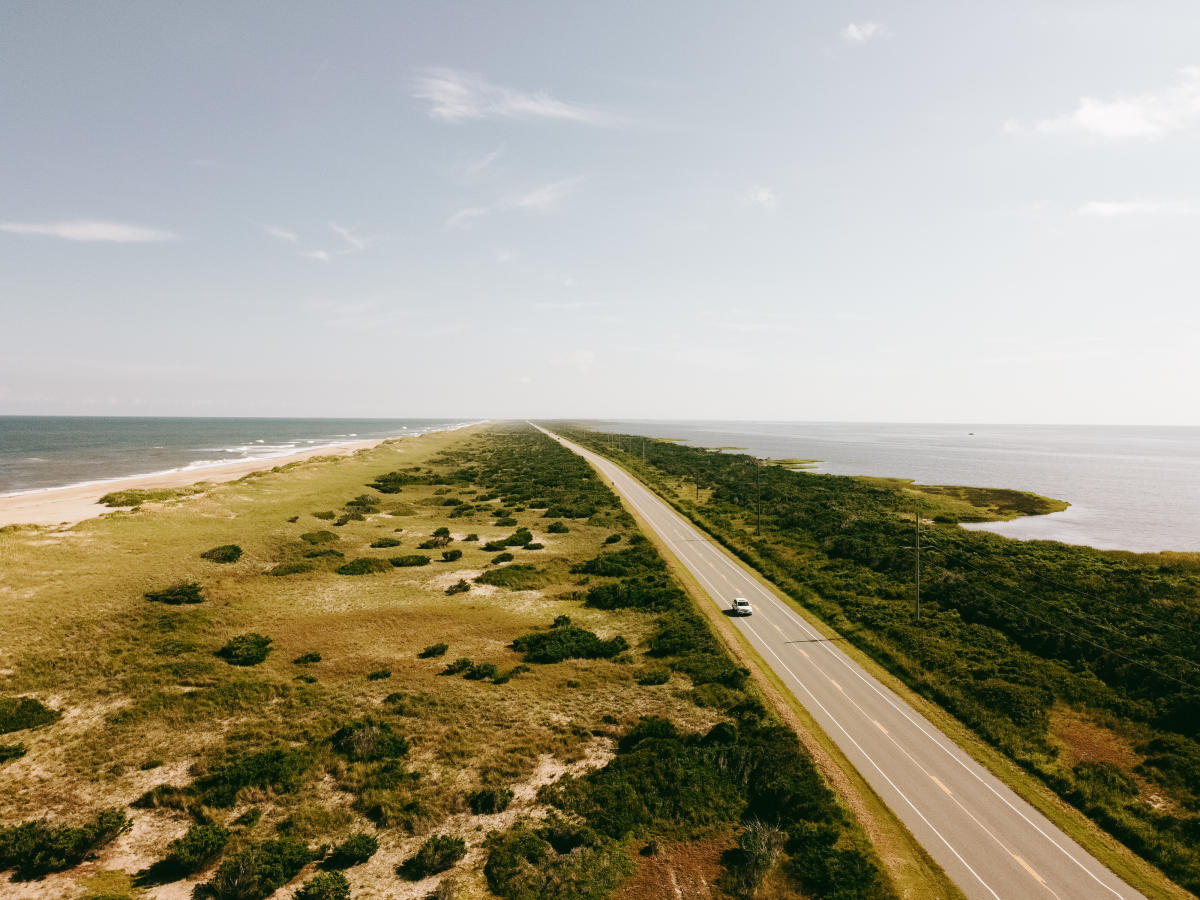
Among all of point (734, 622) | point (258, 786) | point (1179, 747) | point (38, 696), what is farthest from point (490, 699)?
point (1179, 747)

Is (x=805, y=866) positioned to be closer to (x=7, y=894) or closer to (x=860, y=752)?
(x=860, y=752)

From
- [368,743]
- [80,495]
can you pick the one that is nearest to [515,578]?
[368,743]

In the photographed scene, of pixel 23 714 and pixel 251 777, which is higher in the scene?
pixel 23 714

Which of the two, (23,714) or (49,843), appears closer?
(49,843)

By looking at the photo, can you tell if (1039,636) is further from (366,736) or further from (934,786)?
(366,736)

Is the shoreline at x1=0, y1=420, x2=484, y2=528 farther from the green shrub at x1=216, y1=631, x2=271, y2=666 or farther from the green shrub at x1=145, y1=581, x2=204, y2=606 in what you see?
the green shrub at x1=216, y1=631, x2=271, y2=666

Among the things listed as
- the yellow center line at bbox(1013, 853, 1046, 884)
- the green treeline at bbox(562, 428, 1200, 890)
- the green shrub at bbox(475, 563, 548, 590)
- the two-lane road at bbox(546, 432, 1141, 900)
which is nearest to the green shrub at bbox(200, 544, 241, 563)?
the green shrub at bbox(475, 563, 548, 590)

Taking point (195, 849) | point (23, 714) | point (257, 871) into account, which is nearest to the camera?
point (257, 871)
